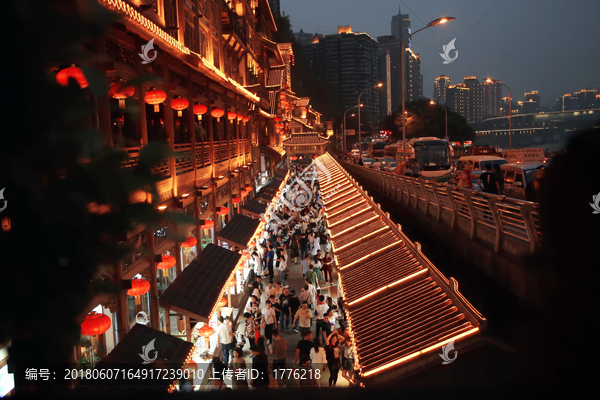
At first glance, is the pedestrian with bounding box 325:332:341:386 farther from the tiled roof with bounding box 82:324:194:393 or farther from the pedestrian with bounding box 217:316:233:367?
the pedestrian with bounding box 217:316:233:367

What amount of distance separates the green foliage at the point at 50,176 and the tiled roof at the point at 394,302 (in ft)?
11.5

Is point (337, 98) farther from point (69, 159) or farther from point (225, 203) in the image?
point (69, 159)

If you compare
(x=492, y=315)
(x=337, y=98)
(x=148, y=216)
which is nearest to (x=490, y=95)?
(x=492, y=315)

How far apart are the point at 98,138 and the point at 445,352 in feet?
12.6

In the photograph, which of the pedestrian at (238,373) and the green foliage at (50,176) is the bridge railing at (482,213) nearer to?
the green foliage at (50,176)

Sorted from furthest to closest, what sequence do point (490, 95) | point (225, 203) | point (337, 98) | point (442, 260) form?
point (337, 98) < point (490, 95) < point (225, 203) < point (442, 260)

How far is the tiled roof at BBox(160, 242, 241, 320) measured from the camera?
9438mm

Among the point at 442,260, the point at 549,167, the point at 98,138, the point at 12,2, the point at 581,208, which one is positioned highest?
the point at 12,2

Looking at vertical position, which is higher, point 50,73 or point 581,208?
point 50,73

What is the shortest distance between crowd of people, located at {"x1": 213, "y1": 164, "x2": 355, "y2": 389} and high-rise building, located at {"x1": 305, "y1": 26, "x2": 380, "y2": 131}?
469 feet

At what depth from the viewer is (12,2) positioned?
2699 millimetres

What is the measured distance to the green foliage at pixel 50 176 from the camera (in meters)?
Answer: 2.77

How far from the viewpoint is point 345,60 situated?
16488 centimetres

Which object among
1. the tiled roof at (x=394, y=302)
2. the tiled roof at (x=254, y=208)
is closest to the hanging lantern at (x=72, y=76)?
the tiled roof at (x=394, y=302)
